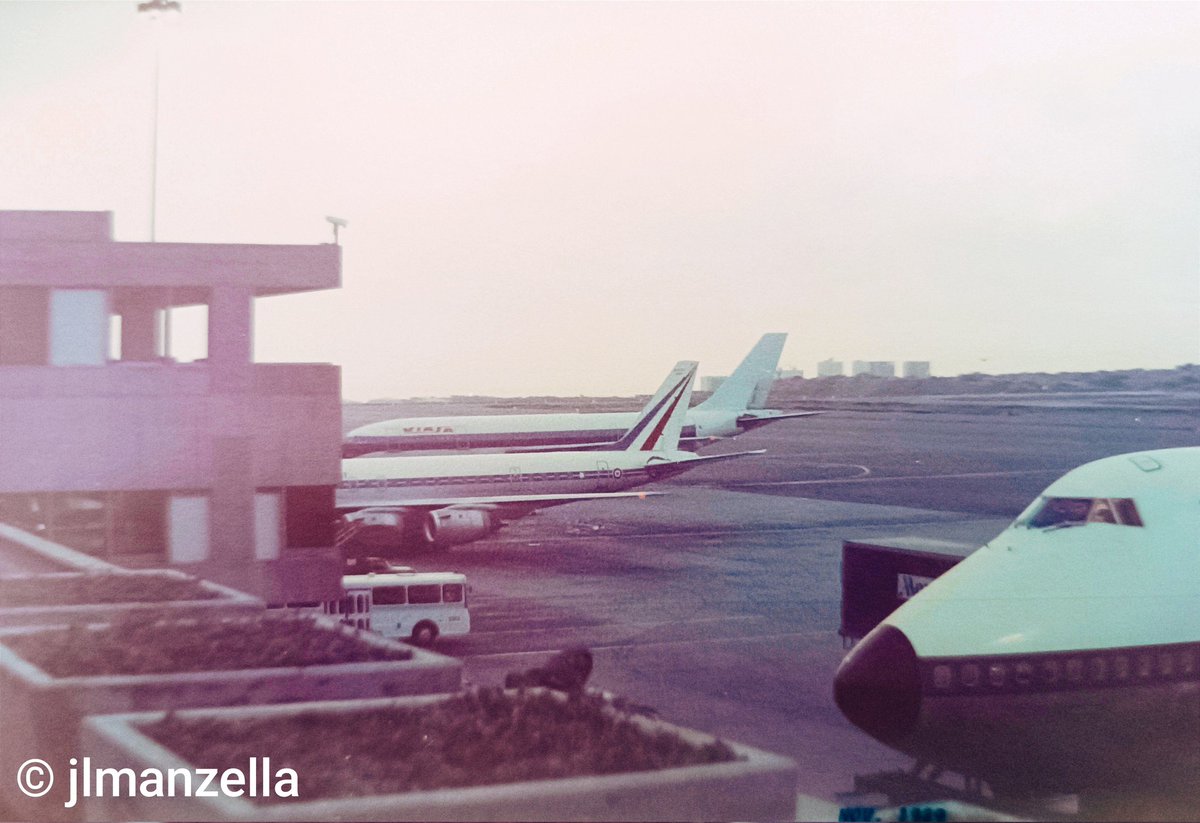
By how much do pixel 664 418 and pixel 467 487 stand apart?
1331cm

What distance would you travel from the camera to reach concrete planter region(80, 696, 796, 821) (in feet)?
21.8

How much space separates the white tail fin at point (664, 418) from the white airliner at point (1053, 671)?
41804mm

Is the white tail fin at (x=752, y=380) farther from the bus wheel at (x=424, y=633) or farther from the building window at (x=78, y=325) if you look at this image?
the building window at (x=78, y=325)

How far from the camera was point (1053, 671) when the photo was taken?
15.1 metres

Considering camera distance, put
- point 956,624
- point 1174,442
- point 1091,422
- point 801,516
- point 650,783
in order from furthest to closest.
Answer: point 1091,422 → point 1174,442 → point 801,516 → point 956,624 → point 650,783

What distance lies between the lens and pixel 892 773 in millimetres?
18531

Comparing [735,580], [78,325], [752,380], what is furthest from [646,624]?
[752,380]

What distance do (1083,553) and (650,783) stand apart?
37.5ft

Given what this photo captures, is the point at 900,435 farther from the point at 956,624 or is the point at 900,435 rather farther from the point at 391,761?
the point at 391,761

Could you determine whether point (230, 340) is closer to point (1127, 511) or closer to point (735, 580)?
point (1127, 511)

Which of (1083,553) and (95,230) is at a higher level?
(95,230)

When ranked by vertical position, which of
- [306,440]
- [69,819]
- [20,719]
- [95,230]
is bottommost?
[69,819]

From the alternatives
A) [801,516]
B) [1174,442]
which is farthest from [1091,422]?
[801,516]

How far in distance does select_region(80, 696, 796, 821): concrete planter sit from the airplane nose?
769cm
